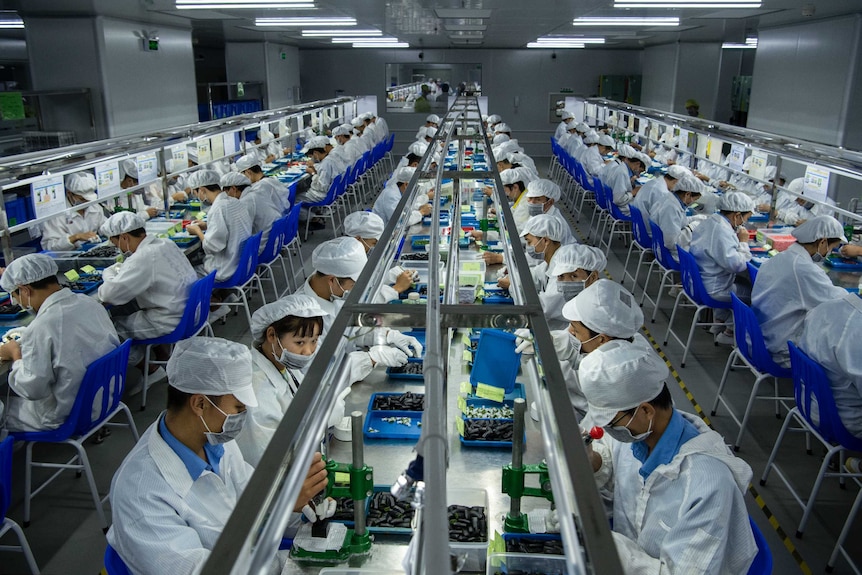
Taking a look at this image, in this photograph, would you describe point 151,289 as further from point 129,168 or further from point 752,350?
point 752,350

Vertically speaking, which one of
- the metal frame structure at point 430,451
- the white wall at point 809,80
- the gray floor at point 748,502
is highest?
the white wall at point 809,80

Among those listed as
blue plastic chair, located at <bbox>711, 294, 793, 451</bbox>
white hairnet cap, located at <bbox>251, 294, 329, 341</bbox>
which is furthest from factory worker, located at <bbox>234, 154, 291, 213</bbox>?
blue plastic chair, located at <bbox>711, 294, 793, 451</bbox>

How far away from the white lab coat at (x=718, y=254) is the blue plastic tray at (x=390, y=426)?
3.48 meters

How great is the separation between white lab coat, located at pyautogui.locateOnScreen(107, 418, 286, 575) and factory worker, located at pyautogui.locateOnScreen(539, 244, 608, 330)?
2.46 m

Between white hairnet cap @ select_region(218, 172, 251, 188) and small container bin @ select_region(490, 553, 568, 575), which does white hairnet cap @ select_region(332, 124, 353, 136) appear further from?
small container bin @ select_region(490, 553, 568, 575)

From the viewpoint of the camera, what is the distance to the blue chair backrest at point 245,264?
222 inches

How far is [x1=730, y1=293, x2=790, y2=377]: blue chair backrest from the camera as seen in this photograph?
13.3ft

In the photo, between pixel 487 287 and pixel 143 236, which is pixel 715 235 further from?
pixel 143 236

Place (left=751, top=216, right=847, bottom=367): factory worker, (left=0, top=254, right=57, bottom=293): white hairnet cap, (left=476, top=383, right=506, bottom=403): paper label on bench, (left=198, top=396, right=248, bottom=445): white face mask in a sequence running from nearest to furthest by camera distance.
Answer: (left=198, top=396, right=248, bottom=445): white face mask
(left=476, top=383, right=506, bottom=403): paper label on bench
(left=0, top=254, right=57, bottom=293): white hairnet cap
(left=751, top=216, right=847, bottom=367): factory worker

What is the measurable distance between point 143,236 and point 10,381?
208 centimetres

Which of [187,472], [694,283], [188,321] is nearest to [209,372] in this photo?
[187,472]

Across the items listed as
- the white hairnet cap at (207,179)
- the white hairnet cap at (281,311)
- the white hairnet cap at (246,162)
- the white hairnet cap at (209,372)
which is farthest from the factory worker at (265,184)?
the white hairnet cap at (209,372)

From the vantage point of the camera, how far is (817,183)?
5.62 m

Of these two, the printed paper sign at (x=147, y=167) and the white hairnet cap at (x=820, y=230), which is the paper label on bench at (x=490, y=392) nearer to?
the white hairnet cap at (x=820, y=230)
